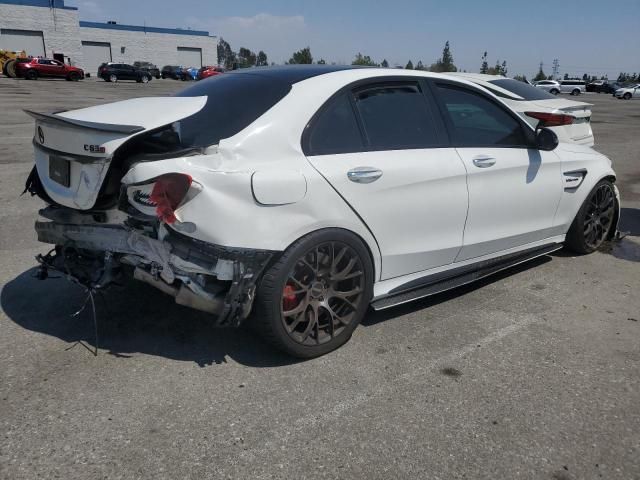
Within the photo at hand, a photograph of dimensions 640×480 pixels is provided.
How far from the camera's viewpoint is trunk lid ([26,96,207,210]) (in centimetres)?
304

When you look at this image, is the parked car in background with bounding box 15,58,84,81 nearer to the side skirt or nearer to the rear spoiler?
the rear spoiler

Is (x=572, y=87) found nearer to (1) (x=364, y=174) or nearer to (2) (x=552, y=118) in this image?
(2) (x=552, y=118)

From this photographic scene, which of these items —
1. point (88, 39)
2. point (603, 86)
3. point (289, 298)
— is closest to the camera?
point (289, 298)

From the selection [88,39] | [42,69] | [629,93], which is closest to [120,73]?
Answer: [42,69]

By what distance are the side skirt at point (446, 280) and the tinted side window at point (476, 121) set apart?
2.94 feet

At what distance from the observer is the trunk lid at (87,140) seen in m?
3.04

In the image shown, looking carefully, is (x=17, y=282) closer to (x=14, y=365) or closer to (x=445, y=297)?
(x=14, y=365)

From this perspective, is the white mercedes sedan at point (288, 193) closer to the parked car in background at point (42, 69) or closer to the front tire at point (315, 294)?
the front tire at point (315, 294)

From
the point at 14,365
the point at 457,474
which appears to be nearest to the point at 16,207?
the point at 14,365

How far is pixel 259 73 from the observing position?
12.8 feet

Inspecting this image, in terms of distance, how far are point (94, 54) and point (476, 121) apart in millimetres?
69552

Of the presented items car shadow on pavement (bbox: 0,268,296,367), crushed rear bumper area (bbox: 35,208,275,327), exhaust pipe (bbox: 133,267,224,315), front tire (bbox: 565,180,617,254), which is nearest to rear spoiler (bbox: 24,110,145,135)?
crushed rear bumper area (bbox: 35,208,275,327)

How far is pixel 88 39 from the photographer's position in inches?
2518

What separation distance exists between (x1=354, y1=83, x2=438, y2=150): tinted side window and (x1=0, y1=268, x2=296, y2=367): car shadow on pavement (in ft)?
4.93
